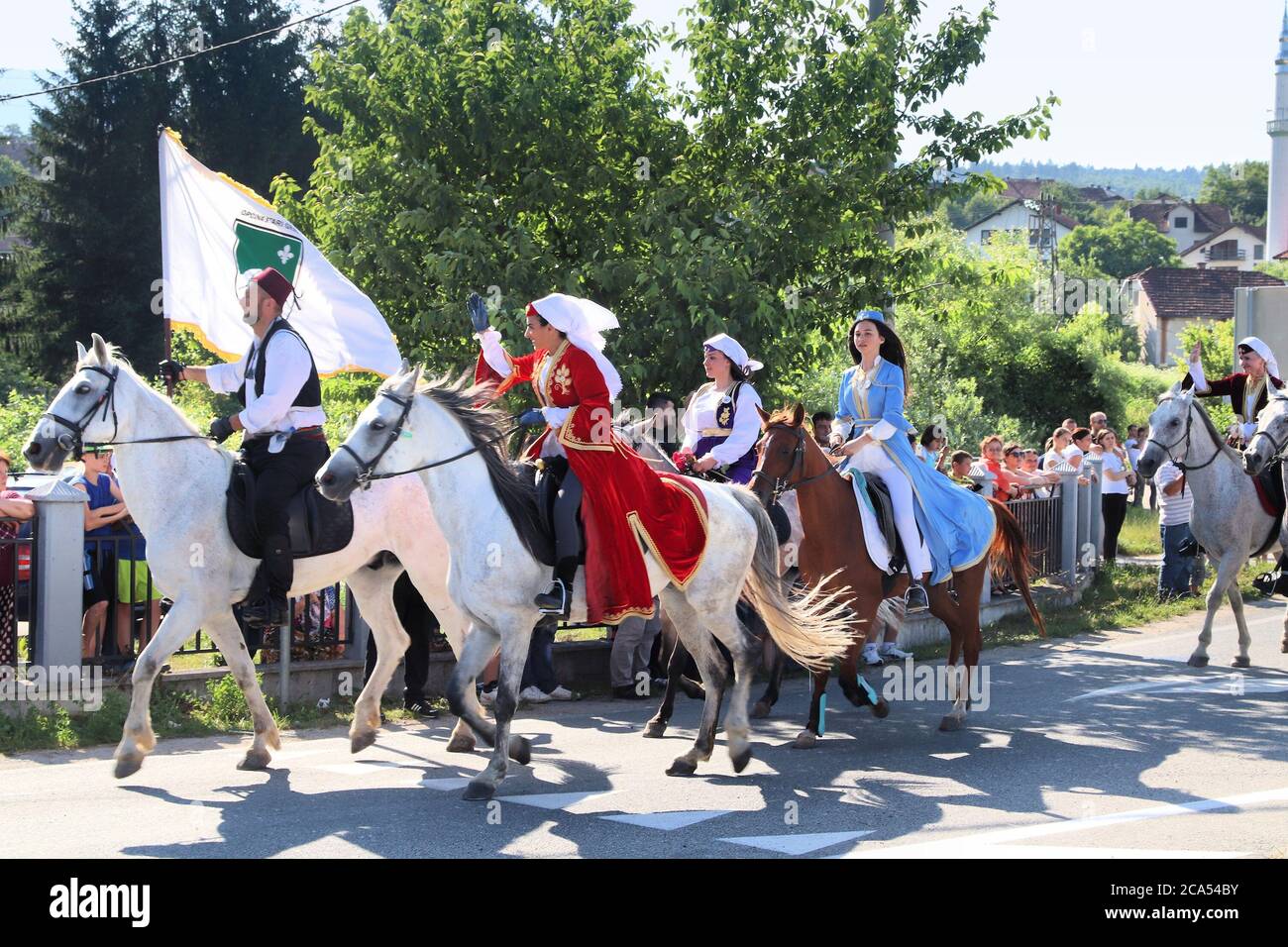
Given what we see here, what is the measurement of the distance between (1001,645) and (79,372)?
9823 mm

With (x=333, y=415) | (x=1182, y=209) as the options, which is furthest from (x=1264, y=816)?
(x=1182, y=209)

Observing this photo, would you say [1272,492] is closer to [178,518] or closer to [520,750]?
[520,750]

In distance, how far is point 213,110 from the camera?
42.8 meters

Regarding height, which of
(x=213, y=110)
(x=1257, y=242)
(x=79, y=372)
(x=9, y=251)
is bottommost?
(x=79, y=372)

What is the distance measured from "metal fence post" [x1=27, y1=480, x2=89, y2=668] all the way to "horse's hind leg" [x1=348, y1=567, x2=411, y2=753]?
197 centimetres

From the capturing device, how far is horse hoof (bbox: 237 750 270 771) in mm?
8711

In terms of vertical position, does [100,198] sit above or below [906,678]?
above

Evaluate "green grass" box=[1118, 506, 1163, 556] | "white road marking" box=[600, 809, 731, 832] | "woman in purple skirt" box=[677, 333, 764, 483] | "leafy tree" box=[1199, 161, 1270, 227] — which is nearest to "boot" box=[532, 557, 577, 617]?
"white road marking" box=[600, 809, 731, 832]

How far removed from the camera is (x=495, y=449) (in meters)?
8.17

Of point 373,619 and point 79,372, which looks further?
point 373,619

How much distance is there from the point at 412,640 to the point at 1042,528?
9.55 metres

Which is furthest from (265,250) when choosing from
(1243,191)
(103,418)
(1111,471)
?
(1243,191)
